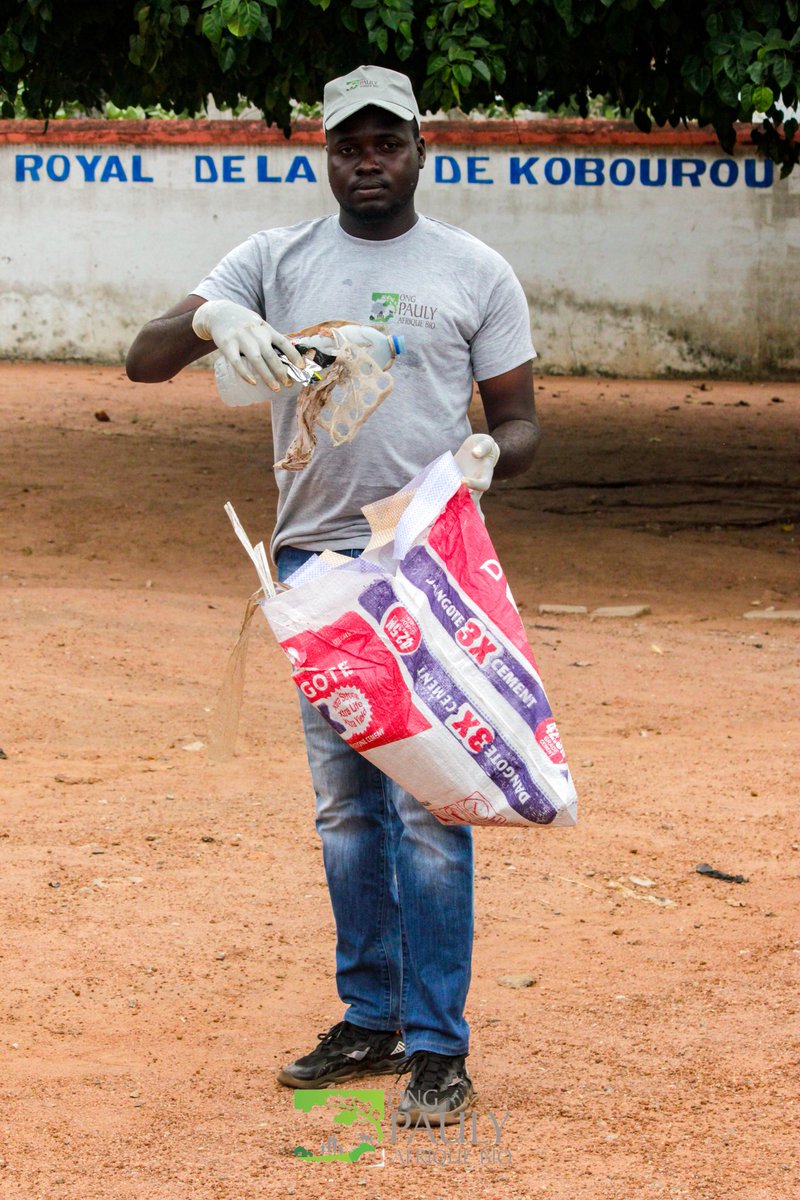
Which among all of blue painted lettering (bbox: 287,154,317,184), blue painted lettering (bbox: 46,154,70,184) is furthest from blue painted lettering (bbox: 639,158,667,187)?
blue painted lettering (bbox: 46,154,70,184)

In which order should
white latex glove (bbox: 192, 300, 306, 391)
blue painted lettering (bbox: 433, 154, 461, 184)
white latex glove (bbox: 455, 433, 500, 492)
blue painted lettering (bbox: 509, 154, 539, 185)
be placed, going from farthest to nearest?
blue painted lettering (bbox: 433, 154, 461, 184) < blue painted lettering (bbox: 509, 154, 539, 185) < white latex glove (bbox: 455, 433, 500, 492) < white latex glove (bbox: 192, 300, 306, 391)

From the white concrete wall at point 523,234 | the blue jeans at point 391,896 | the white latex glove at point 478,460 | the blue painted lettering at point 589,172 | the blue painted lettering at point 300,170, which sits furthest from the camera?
the blue painted lettering at point 300,170

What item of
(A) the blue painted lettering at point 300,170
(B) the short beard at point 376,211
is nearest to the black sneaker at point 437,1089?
(B) the short beard at point 376,211

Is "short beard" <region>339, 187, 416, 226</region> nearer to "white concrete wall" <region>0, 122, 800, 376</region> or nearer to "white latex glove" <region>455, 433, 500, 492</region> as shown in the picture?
"white latex glove" <region>455, 433, 500, 492</region>

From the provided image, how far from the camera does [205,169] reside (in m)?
15.4

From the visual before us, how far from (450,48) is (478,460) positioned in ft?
14.9

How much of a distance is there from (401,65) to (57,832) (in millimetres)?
5001

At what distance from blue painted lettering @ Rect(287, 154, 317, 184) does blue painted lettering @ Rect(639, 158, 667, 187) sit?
10.3ft

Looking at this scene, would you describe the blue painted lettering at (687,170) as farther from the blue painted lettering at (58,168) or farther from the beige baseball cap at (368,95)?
the beige baseball cap at (368,95)

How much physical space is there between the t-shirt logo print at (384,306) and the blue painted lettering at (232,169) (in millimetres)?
13105

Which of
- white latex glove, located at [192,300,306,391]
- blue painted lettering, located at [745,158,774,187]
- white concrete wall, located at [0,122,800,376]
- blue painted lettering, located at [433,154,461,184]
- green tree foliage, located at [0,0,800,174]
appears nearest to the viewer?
white latex glove, located at [192,300,306,391]

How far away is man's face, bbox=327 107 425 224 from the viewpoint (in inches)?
112

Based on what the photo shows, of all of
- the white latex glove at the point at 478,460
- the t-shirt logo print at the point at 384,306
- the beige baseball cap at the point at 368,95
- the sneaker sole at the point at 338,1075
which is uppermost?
the beige baseball cap at the point at 368,95

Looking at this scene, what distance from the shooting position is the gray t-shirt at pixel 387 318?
2.86 meters
